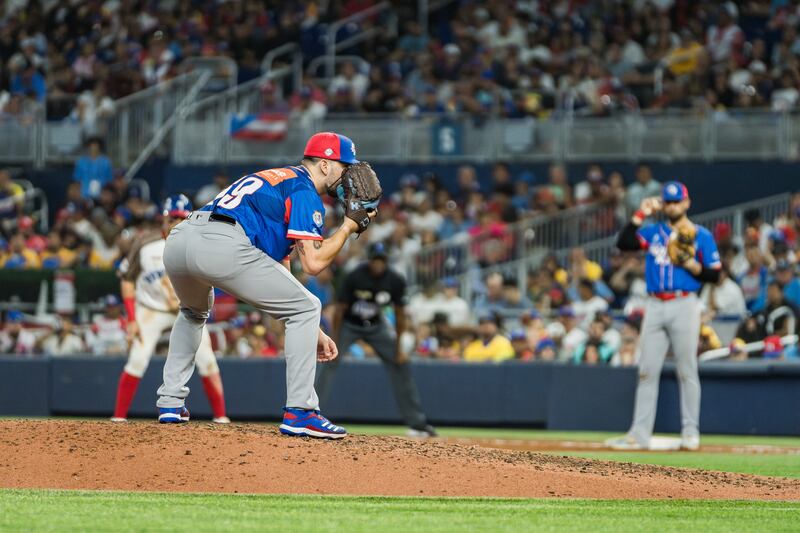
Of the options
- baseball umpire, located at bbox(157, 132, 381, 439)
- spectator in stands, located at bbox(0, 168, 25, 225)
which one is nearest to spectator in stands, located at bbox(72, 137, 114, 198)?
spectator in stands, located at bbox(0, 168, 25, 225)

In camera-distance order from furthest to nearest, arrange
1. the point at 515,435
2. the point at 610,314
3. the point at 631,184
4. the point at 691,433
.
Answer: the point at 631,184, the point at 610,314, the point at 515,435, the point at 691,433

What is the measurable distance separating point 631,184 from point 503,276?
2.75 m

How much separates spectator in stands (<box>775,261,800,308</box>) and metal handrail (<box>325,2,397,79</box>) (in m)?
11.2

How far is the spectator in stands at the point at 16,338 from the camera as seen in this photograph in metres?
20.2

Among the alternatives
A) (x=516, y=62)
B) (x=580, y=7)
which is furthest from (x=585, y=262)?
(x=580, y=7)

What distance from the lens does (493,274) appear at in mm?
19812

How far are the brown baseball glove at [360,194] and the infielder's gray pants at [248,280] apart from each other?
0.56m

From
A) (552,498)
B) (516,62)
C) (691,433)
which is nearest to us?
(552,498)

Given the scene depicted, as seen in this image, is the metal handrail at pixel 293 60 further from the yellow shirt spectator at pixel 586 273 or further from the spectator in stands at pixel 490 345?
the spectator in stands at pixel 490 345

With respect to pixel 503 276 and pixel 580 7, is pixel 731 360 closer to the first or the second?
pixel 503 276

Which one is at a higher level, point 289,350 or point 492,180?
point 492,180

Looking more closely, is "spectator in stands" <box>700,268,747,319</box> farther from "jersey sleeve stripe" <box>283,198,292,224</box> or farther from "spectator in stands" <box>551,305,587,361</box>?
"jersey sleeve stripe" <box>283,198,292,224</box>

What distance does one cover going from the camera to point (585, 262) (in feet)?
64.1

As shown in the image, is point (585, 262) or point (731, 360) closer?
point (731, 360)
